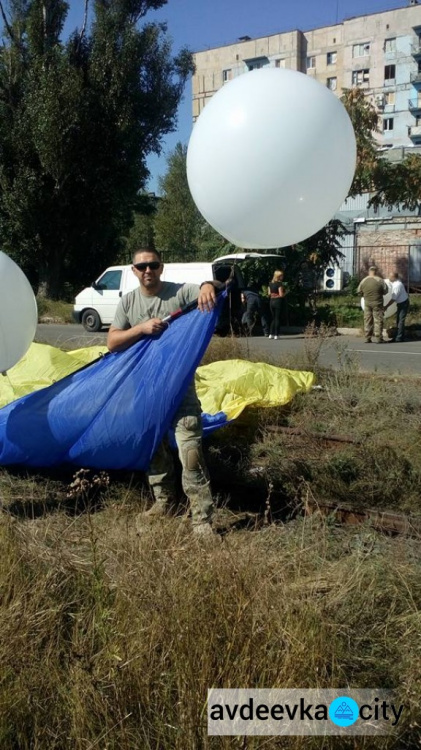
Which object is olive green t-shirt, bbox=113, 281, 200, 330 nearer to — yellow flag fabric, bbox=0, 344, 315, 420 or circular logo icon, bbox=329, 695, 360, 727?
yellow flag fabric, bbox=0, 344, 315, 420

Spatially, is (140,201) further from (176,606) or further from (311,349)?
(176,606)

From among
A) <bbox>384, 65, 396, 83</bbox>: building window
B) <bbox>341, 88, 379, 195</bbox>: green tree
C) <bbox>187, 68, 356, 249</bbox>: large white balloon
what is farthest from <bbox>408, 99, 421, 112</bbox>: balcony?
<bbox>187, 68, 356, 249</bbox>: large white balloon

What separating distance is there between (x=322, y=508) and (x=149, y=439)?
1286 millimetres

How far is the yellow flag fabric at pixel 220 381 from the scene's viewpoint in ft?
18.7

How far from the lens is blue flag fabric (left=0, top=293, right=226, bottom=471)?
4.26m

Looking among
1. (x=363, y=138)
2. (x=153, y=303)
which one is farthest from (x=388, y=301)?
(x=153, y=303)

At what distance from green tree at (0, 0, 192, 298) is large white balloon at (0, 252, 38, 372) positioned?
21.4 meters

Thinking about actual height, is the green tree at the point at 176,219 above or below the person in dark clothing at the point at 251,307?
above

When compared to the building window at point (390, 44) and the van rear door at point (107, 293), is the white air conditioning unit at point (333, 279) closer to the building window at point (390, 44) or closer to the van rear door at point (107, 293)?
the van rear door at point (107, 293)

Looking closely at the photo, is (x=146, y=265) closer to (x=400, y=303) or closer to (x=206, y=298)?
(x=206, y=298)

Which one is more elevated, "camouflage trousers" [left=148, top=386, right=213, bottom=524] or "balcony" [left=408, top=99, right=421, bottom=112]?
"balcony" [left=408, top=99, right=421, bottom=112]

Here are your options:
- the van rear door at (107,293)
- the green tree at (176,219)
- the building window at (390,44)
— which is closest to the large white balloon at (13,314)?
the van rear door at (107,293)

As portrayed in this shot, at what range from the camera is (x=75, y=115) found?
24.0 metres

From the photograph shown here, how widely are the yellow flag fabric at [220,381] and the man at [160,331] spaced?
3.80 ft
